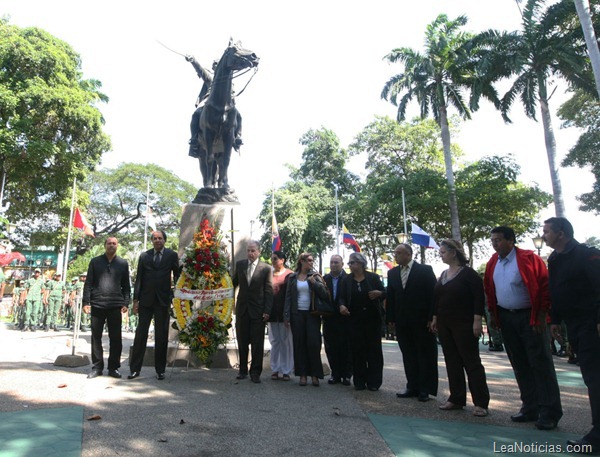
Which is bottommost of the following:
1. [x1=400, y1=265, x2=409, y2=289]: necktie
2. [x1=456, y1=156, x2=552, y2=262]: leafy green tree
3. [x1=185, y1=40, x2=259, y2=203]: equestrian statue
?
[x1=400, y1=265, x2=409, y2=289]: necktie

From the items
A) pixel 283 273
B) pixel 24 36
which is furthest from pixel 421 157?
pixel 283 273

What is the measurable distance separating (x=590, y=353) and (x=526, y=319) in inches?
25.9

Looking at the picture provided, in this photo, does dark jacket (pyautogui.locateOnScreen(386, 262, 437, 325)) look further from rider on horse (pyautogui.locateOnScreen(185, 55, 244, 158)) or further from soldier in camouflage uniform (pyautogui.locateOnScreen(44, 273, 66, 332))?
soldier in camouflage uniform (pyautogui.locateOnScreen(44, 273, 66, 332))

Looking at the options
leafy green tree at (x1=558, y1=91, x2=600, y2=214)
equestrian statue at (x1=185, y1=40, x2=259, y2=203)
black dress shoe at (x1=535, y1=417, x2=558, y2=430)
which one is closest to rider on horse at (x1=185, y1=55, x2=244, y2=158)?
equestrian statue at (x1=185, y1=40, x2=259, y2=203)

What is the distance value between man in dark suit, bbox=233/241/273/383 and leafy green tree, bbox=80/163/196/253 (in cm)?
3157

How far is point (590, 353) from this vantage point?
3520mm

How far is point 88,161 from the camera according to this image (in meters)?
24.2

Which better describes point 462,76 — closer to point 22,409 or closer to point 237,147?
point 237,147

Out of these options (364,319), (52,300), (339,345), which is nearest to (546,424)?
(364,319)

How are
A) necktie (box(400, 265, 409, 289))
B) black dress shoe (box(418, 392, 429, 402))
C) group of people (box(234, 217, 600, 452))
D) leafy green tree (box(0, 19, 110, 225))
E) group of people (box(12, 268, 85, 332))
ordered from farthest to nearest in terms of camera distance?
leafy green tree (box(0, 19, 110, 225)) < group of people (box(12, 268, 85, 332)) < necktie (box(400, 265, 409, 289)) < black dress shoe (box(418, 392, 429, 402)) < group of people (box(234, 217, 600, 452))

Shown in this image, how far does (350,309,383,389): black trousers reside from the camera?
5.41 meters

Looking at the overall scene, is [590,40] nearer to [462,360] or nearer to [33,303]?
[462,360]

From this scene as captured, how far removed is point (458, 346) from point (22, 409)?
4243 millimetres

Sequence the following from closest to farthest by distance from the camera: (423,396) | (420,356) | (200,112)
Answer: (423,396)
(420,356)
(200,112)
